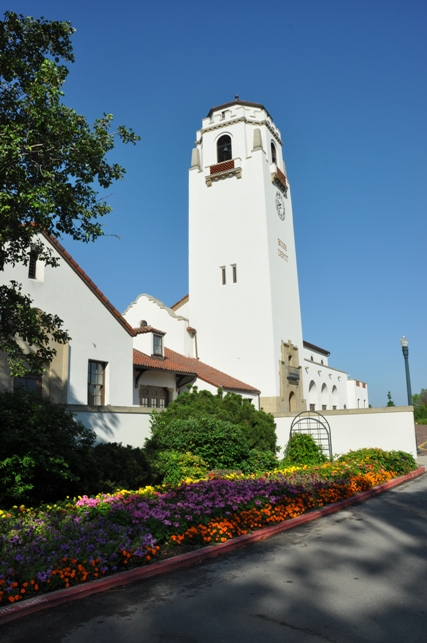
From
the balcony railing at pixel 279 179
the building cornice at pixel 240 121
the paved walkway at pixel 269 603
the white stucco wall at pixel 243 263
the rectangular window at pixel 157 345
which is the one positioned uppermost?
the building cornice at pixel 240 121

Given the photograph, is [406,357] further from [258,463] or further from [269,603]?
[269,603]

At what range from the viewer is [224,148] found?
125 feet

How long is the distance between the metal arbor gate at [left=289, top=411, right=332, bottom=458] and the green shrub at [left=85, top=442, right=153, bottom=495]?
1076 centimetres

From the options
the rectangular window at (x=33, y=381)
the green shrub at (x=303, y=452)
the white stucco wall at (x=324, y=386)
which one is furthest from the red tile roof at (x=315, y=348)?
the rectangular window at (x=33, y=381)

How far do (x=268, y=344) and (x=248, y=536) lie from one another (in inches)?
935

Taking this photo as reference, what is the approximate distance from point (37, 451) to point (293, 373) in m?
25.7

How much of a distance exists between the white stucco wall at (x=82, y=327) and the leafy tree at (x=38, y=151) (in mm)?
6648

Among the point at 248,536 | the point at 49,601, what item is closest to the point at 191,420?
the point at 248,536

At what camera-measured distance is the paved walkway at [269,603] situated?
16.3ft

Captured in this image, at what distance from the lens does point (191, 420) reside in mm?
17828

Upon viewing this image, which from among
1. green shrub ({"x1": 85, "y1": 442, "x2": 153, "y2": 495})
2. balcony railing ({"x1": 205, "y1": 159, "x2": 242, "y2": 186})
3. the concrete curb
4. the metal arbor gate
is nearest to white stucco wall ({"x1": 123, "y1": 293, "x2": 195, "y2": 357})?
balcony railing ({"x1": 205, "y1": 159, "x2": 242, "y2": 186})

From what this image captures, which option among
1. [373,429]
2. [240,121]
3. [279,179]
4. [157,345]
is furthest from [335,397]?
[373,429]

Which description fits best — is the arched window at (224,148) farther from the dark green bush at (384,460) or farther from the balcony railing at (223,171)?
the dark green bush at (384,460)

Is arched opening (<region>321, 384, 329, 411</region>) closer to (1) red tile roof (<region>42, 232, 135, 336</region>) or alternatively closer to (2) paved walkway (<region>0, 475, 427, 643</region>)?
(1) red tile roof (<region>42, 232, 135, 336</region>)
